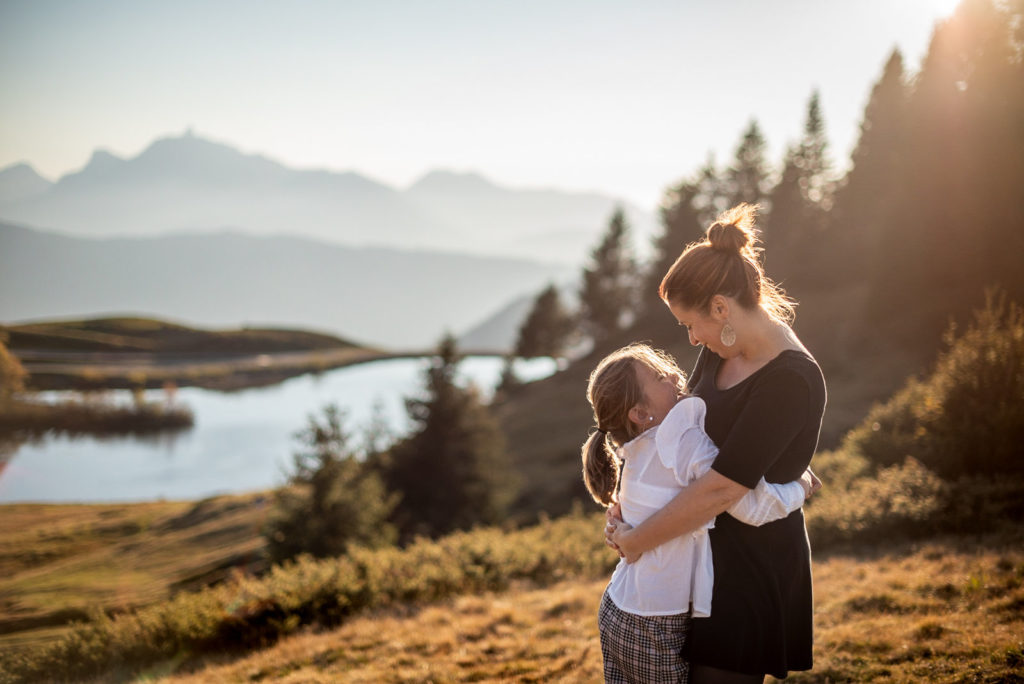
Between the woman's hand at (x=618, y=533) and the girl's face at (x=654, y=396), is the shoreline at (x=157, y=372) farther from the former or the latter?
the girl's face at (x=654, y=396)

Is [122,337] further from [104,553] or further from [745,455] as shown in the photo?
[745,455]

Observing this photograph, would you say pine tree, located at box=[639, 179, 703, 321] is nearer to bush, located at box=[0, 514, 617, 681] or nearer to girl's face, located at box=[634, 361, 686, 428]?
bush, located at box=[0, 514, 617, 681]

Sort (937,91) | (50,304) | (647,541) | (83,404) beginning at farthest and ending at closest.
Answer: (937,91) → (50,304) → (83,404) → (647,541)

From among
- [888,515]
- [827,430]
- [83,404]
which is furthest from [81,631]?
[827,430]

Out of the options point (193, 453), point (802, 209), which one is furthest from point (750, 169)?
point (193, 453)

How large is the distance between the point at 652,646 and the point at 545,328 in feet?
177

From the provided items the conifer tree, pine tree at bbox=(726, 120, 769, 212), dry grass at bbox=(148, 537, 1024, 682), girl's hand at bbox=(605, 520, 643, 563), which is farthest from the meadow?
pine tree at bbox=(726, 120, 769, 212)

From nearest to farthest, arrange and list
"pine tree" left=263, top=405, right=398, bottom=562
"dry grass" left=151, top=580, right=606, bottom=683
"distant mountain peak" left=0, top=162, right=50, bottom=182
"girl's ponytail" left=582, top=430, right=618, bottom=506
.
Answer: "girl's ponytail" left=582, top=430, right=618, bottom=506 < "dry grass" left=151, top=580, right=606, bottom=683 < "distant mountain peak" left=0, top=162, right=50, bottom=182 < "pine tree" left=263, top=405, right=398, bottom=562

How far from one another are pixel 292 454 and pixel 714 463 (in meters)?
17.3

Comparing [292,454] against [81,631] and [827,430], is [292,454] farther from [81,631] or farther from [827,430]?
[827,430]

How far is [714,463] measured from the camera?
2105mm

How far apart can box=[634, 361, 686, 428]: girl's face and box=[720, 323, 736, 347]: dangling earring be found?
28 cm

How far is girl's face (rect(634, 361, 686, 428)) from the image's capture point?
239cm

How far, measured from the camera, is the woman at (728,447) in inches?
84.4
